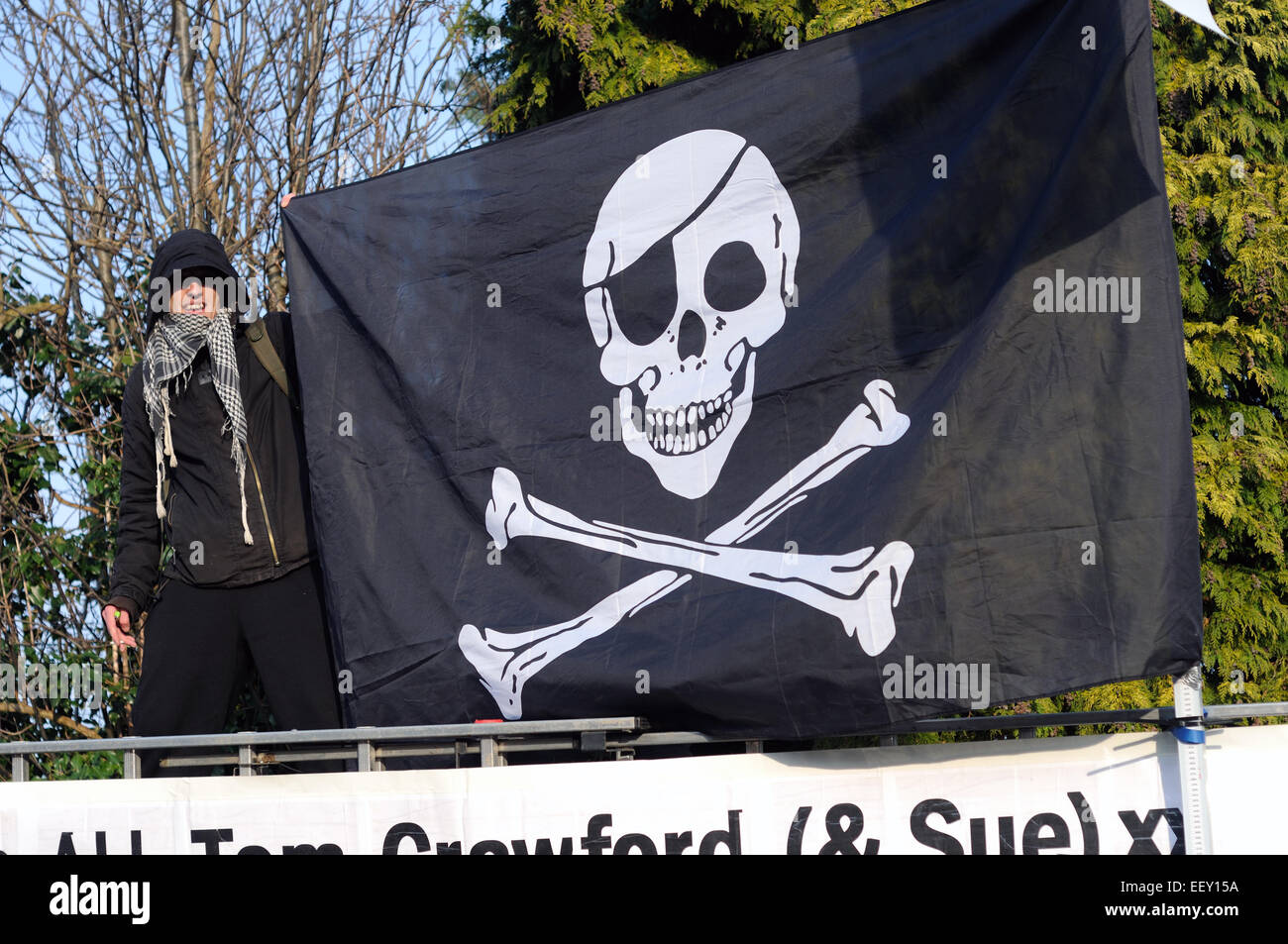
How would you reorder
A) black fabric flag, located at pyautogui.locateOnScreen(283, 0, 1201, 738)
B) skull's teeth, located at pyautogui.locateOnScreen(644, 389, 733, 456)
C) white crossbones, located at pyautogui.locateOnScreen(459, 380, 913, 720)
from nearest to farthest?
black fabric flag, located at pyautogui.locateOnScreen(283, 0, 1201, 738)
white crossbones, located at pyautogui.locateOnScreen(459, 380, 913, 720)
skull's teeth, located at pyautogui.locateOnScreen(644, 389, 733, 456)

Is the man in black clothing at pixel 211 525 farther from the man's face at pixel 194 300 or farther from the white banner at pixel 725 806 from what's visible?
the white banner at pixel 725 806

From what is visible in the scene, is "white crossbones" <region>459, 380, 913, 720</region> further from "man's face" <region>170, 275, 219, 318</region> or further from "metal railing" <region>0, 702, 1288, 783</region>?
"man's face" <region>170, 275, 219, 318</region>

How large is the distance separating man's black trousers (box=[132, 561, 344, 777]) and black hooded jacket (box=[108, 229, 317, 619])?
0.08 meters

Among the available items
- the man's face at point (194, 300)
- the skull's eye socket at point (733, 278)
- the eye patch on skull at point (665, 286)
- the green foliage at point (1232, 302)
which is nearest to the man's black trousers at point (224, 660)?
the man's face at point (194, 300)

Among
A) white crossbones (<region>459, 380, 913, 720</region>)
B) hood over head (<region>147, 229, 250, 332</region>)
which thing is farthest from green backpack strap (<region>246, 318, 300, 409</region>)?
white crossbones (<region>459, 380, 913, 720</region>)

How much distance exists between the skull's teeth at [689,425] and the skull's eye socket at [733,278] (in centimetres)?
28

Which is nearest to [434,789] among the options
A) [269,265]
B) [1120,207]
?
[1120,207]

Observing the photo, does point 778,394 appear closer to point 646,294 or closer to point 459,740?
point 646,294

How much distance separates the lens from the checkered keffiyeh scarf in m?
4.59

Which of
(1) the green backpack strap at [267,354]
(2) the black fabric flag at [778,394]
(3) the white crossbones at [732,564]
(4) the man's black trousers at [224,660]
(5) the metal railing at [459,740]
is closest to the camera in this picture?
(2) the black fabric flag at [778,394]

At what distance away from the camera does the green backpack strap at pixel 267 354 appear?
474 cm

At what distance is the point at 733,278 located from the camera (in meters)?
4.04

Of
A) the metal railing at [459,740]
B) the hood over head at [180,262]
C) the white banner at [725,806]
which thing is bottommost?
the white banner at [725,806]

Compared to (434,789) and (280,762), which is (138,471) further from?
(434,789)
